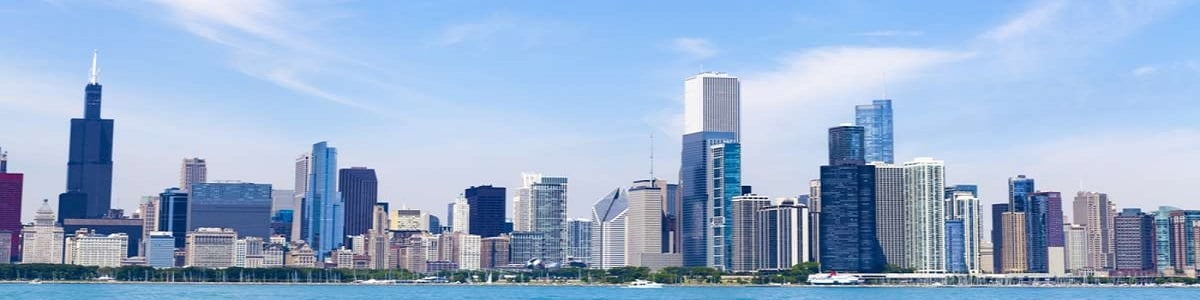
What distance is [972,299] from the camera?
16900 centimetres

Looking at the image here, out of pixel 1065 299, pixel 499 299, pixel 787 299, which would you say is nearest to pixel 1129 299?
pixel 1065 299

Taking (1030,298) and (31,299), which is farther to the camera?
(1030,298)

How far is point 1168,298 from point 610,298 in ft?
217

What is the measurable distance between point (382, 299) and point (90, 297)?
28.2 m

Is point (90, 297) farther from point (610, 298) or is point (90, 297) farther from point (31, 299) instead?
point (610, 298)

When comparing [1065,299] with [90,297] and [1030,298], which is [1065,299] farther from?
[90,297]

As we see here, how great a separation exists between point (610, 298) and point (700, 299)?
9.53 metres

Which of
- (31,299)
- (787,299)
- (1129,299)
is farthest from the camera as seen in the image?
(1129,299)

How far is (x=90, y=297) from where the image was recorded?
6058 inches

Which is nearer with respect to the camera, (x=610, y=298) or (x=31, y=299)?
(x=31, y=299)

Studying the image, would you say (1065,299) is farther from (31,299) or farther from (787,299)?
(31,299)

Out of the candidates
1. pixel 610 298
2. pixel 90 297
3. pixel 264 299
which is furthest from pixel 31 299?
pixel 610 298

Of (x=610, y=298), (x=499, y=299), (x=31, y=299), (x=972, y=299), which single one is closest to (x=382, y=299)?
(x=499, y=299)

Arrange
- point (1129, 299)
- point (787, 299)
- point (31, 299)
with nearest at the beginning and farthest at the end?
Result: point (31, 299), point (787, 299), point (1129, 299)
